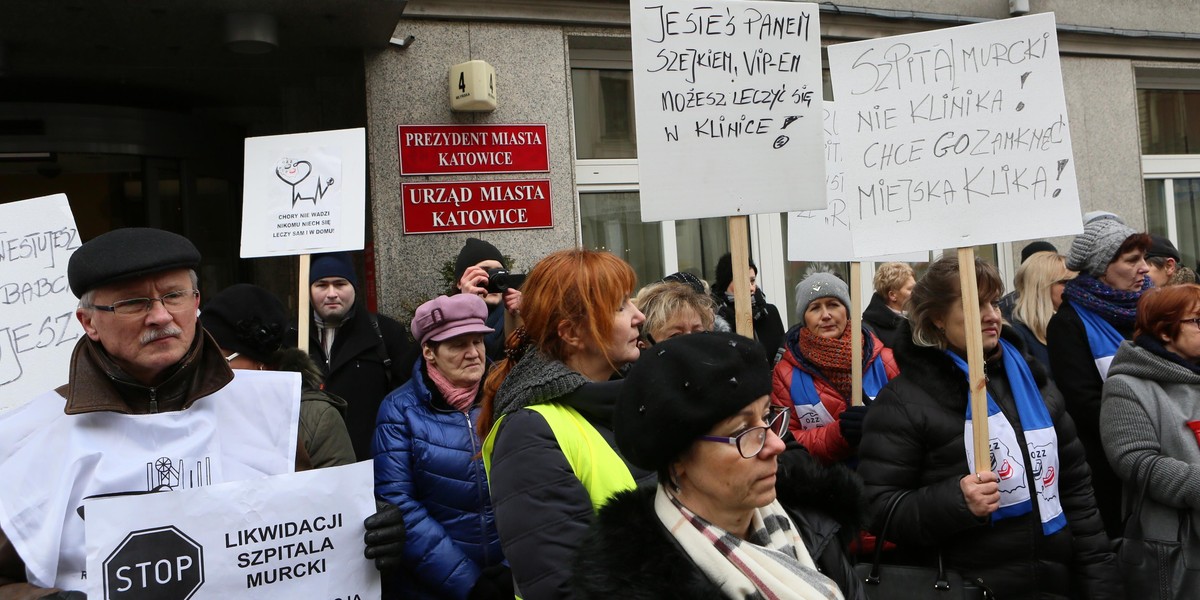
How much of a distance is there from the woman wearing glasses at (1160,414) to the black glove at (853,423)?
898 mm

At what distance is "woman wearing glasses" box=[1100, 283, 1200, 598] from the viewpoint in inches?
150

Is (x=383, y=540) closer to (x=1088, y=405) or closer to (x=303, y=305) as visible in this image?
(x=303, y=305)

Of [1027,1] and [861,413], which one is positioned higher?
[1027,1]

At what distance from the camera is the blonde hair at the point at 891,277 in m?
6.17

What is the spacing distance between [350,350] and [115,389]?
285 cm

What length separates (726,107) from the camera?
140 inches

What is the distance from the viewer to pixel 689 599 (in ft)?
6.27

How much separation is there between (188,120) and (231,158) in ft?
1.83

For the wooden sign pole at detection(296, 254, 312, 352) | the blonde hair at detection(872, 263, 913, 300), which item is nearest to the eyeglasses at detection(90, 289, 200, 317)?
the wooden sign pole at detection(296, 254, 312, 352)

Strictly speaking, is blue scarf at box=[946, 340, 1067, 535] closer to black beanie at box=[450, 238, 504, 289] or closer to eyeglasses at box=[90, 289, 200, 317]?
eyeglasses at box=[90, 289, 200, 317]

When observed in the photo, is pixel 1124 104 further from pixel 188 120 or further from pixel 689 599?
pixel 689 599

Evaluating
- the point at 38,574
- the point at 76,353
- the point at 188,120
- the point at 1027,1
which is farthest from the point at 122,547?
the point at 1027,1

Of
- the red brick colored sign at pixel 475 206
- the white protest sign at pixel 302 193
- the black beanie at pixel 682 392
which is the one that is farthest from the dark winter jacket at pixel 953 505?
the red brick colored sign at pixel 475 206

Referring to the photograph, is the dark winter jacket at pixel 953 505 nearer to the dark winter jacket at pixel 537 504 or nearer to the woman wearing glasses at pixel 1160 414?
the woman wearing glasses at pixel 1160 414
